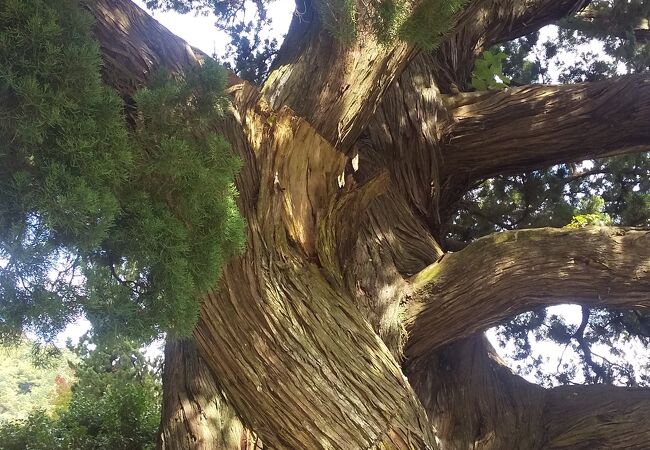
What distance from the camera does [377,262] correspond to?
4.04 metres

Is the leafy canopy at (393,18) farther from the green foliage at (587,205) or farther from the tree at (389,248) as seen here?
the green foliage at (587,205)

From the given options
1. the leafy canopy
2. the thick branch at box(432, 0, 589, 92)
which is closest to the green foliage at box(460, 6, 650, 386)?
the thick branch at box(432, 0, 589, 92)

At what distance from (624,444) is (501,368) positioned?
0.91m

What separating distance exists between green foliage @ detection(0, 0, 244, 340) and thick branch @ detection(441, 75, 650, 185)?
105 inches

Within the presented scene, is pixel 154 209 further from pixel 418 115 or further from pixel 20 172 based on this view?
pixel 418 115

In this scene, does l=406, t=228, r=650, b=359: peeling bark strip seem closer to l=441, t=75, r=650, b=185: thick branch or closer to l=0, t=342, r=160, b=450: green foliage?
l=441, t=75, r=650, b=185: thick branch

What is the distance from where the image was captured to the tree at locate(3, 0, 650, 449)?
2812 millimetres

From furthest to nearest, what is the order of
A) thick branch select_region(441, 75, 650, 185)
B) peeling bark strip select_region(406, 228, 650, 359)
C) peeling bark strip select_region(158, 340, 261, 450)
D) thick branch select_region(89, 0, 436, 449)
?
thick branch select_region(441, 75, 650, 185) → peeling bark strip select_region(406, 228, 650, 359) → peeling bark strip select_region(158, 340, 261, 450) → thick branch select_region(89, 0, 436, 449)

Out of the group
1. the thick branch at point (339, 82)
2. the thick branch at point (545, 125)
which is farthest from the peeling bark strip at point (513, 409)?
the thick branch at point (339, 82)

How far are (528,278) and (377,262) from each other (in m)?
0.90

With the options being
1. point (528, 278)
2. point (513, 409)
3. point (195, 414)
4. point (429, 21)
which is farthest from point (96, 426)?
point (429, 21)

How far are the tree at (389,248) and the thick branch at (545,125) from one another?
0.05ft

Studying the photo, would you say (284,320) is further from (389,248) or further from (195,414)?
(389,248)

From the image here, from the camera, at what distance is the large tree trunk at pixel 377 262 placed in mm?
2830
